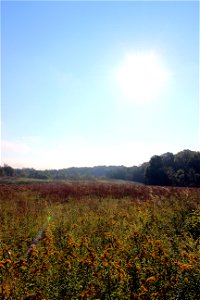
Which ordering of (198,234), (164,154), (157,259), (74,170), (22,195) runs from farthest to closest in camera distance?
(74,170), (164,154), (22,195), (198,234), (157,259)

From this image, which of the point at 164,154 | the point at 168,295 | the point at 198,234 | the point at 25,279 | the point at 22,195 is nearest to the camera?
the point at 168,295

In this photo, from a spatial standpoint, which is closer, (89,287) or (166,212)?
(89,287)

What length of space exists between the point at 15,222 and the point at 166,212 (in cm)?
536

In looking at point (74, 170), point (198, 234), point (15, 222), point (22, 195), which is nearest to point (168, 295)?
point (198, 234)

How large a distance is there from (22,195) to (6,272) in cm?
1348

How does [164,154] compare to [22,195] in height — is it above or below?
above

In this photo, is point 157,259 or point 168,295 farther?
point 157,259

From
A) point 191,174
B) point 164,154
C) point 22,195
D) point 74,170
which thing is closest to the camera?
point 22,195

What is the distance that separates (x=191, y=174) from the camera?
54656mm

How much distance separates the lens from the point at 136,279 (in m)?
5.25

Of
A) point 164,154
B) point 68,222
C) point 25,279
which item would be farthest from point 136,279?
point 164,154

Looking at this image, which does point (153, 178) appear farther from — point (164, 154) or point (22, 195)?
point (22, 195)

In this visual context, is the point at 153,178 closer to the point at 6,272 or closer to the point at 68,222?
the point at 68,222

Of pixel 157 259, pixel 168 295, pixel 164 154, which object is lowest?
pixel 168 295
